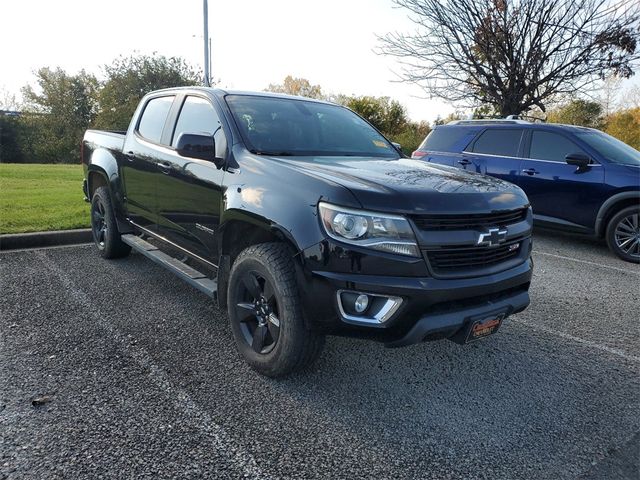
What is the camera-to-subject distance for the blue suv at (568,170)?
625 cm

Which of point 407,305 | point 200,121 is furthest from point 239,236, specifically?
point 407,305

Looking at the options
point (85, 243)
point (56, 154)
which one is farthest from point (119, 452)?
point (56, 154)

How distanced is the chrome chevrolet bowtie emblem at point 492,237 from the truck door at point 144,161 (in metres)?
2.69

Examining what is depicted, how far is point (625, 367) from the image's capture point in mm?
3252

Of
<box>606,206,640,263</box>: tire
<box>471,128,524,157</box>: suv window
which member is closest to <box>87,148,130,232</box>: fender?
<box>471,128,524,157</box>: suv window

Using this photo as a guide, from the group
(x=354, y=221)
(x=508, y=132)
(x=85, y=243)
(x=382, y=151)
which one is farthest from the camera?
(x=508, y=132)

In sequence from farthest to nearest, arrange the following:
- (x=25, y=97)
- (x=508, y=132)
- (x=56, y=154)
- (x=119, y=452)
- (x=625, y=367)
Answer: (x=25, y=97)
(x=56, y=154)
(x=508, y=132)
(x=625, y=367)
(x=119, y=452)

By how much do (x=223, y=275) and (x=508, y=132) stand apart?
5.85 metres

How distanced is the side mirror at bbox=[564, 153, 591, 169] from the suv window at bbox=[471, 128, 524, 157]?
91 cm

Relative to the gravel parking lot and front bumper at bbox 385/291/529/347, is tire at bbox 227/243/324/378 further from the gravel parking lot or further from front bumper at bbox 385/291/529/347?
front bumper at bbox 385/291/529/347

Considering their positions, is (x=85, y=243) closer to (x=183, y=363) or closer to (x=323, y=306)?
(x=183, y=363)

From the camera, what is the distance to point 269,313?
9.25 feet

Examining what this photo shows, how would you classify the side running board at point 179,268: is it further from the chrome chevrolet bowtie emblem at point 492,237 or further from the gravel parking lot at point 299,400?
the chrome chevrolet bowtie emblem at point 492,237

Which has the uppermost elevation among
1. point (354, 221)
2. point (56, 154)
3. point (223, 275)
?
point (354, 221)
